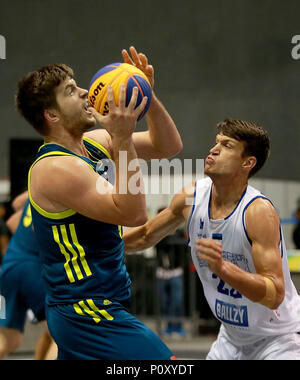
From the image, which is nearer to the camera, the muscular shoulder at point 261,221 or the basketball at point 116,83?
the basketball at point 116,83

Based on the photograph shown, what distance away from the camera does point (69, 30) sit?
449 inches

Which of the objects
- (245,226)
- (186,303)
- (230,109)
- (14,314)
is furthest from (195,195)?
(230,109)

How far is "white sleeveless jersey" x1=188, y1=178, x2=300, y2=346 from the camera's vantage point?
127 inches

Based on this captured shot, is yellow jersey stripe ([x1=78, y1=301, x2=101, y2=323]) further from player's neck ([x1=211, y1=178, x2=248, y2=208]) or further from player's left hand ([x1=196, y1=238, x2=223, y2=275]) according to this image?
player's neck ([x1=211, y1=178, x2=248, y2=208])

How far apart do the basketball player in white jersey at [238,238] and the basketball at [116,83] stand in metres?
0.65

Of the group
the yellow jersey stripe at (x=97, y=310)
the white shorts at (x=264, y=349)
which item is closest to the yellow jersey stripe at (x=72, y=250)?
the yellow jersey stripe at (x=97, y=310)

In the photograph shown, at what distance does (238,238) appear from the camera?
3.21 metres

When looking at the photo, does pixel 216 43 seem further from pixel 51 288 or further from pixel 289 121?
pixel 51 288

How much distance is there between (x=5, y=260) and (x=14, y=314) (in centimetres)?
52

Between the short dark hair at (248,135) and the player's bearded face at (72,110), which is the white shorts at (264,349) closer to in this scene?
the short dark hair at (248,135)

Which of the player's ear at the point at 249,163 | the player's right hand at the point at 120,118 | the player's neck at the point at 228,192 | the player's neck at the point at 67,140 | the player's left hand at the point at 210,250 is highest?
the player's right hand at the point at 120,118

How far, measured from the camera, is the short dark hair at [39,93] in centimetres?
284

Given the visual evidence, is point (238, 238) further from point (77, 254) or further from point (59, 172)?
point (59, 172)

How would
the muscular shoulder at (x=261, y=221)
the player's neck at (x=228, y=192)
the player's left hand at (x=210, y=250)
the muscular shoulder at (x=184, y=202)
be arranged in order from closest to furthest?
the player's left hand at (x=210, y=250) → the muscular shoulder at (x=261, y=221) → the player's neck at (x=228, y=192) → the muscular shoulder at (x=184, y=202)
